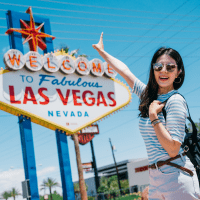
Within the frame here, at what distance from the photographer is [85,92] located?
39.1 feet

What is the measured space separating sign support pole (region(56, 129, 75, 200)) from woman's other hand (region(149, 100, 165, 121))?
952 centimetres

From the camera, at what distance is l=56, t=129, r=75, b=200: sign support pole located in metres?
10.9

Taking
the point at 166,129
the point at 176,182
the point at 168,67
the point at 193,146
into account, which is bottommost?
the point at 176,182

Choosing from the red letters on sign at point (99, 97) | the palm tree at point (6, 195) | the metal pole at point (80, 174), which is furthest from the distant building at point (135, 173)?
the palm tree at point (6, 195)

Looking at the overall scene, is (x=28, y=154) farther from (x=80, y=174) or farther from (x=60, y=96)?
(x=80, y=174)

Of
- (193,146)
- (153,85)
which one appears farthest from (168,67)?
(193,146)

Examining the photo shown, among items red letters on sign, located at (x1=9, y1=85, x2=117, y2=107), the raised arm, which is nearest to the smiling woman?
the raised arm

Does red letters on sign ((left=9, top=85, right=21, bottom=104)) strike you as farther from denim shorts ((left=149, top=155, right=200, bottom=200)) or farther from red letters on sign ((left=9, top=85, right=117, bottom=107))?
denim shorts ((left=149, top=155, right=200, bottom=200))

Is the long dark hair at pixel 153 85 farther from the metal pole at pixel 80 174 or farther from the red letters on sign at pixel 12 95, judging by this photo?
the metal pole at pixel 80 174

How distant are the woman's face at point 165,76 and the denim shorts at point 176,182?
534 mm

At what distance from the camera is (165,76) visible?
2189mm

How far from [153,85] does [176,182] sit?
727mm

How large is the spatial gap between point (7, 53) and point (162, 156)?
942 cm

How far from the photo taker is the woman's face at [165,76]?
2.19m
